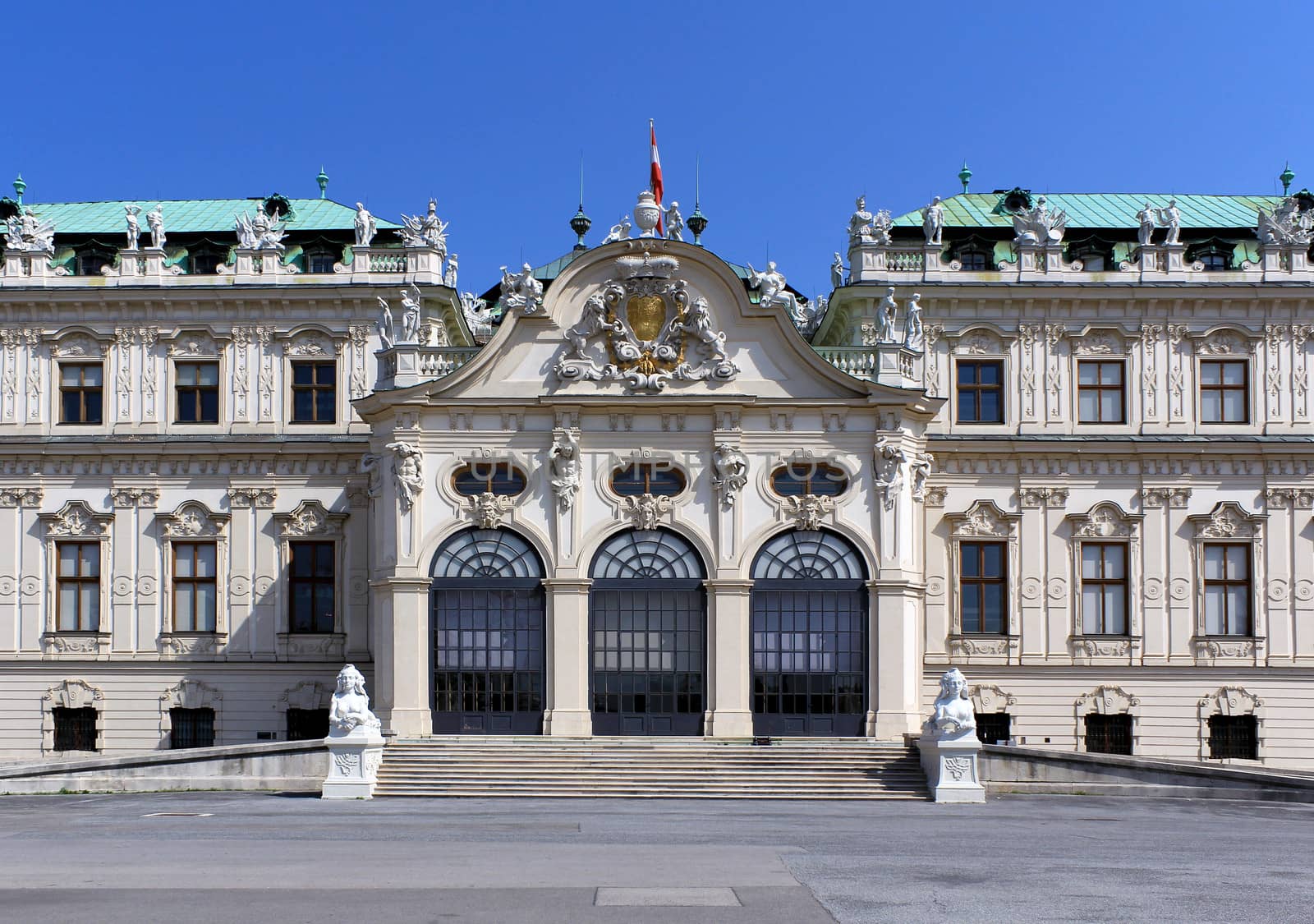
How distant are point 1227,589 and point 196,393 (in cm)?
2756

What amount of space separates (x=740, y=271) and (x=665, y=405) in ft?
89.1

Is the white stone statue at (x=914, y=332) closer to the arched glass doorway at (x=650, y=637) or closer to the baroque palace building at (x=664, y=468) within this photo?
the baroque palace building at (x=664, y=468)

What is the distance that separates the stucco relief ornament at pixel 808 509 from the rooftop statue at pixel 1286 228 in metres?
14.4

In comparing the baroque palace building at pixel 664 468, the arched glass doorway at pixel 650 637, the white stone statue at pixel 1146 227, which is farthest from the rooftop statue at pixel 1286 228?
the arched glass doorway at pixel 650 637

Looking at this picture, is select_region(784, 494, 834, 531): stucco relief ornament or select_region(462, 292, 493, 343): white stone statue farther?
select_region(462, 292, 493, 343): white stone statue

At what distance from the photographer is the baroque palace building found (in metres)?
41.0

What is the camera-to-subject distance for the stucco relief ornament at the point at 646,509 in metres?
40.9

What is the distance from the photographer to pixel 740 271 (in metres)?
67.4

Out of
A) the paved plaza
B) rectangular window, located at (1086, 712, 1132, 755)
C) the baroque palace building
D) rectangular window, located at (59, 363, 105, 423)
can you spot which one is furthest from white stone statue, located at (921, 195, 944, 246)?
rectangular window, located at (59, 363, 105, 423)

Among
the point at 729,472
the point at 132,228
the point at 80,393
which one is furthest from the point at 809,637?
the point at 132,228

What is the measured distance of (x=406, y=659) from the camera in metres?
40.5

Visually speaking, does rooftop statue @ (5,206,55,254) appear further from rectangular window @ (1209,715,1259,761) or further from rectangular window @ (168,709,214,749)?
rectangular window @ (1209,715,1259,761)

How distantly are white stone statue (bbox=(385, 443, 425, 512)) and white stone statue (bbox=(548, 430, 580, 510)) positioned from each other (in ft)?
10.3

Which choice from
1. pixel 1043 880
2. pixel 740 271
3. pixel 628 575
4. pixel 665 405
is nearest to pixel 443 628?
pixel 628 575
